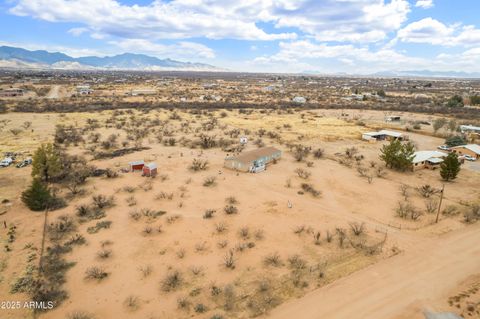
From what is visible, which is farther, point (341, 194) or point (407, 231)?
point (341, 194)

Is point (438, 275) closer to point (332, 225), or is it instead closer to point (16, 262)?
point (332, 225)

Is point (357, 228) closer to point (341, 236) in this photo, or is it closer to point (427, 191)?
point (341, 236)

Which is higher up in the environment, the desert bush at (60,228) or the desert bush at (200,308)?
the desert bush at (60,228)

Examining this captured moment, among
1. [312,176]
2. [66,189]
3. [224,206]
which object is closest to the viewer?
[224,206]

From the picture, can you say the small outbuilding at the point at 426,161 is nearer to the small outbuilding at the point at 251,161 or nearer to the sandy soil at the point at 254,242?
the sandy soil at the point at 254,242

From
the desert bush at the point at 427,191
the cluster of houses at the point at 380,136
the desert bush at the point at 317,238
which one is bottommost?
the desert bush at the point at 317,238

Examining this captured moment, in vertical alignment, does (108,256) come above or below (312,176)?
below

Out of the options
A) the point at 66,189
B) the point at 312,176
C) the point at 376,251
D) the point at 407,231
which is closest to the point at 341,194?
the point at 312,176

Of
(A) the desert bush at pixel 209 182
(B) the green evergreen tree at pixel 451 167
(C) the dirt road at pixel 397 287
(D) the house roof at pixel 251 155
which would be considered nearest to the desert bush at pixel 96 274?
(C) the dirt road at pixel 397 287

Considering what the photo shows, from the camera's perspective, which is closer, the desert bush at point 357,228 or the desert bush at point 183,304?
the desert bush at point 183,304
